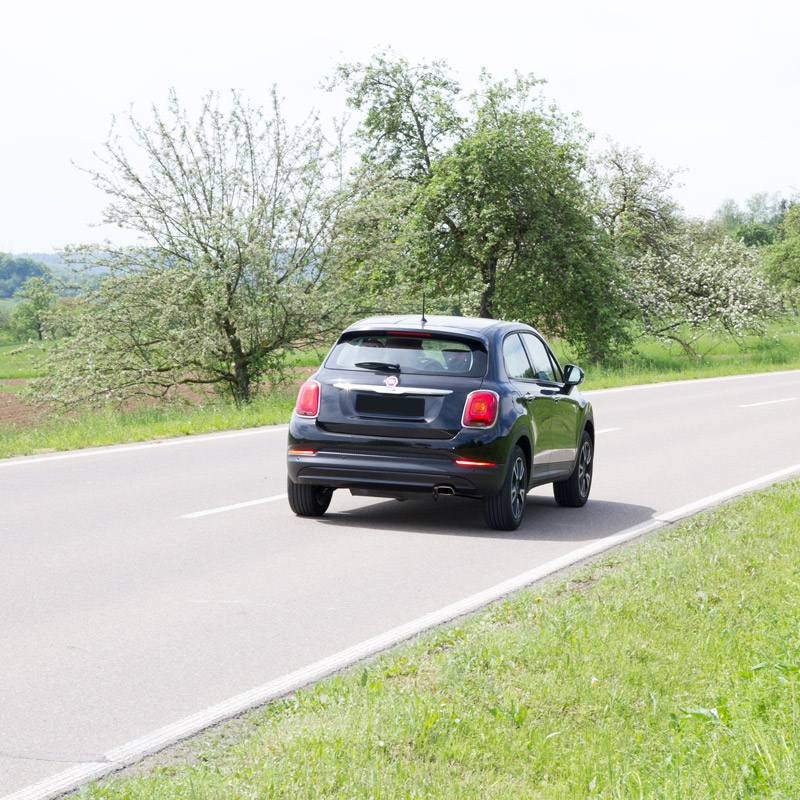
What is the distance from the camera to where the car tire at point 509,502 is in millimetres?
9109

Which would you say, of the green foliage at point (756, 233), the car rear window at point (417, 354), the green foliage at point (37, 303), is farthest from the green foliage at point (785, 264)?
the car rear window at point (417, 354)

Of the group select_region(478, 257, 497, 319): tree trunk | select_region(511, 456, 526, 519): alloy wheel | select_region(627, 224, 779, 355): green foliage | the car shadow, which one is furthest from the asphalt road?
select_region(627, 224, 779, 355): green foliage

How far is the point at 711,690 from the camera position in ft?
15.7

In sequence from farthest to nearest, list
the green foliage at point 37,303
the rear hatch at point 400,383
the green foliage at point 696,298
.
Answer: the green foliage at point 696,298 → the green foliage at point 37,303 → the rear hatch at point 400,383

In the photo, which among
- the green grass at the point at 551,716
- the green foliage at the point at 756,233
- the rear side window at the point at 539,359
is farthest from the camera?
the green foliage at the point at 756,233

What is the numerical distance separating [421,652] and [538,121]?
29.7 metres

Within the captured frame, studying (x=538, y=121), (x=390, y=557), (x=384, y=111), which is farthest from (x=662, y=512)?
(x=384, y=111)

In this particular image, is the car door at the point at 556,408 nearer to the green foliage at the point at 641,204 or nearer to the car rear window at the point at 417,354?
the car rear window at the point at 417,354

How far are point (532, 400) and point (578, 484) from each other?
59.6 inches

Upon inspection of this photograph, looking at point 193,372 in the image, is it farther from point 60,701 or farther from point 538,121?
point 60,701

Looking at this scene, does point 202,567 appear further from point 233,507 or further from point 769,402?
point 769,402

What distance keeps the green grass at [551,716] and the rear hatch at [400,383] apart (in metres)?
2.57

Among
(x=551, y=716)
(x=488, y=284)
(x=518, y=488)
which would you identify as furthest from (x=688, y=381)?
(x=551, y=716)

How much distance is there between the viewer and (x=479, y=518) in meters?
10.0
